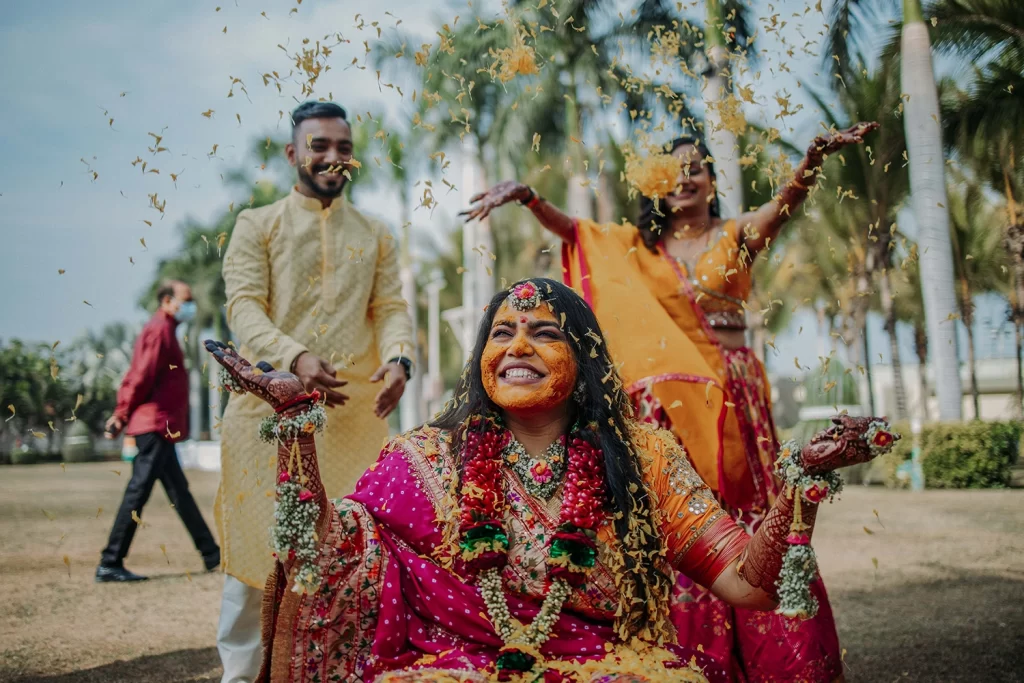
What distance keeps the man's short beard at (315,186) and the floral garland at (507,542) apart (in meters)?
1.78

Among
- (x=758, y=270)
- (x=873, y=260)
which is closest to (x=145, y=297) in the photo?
(x=758, y=270)

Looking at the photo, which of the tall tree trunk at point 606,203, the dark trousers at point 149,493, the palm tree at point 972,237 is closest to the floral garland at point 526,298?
the dark trousers at point 149,493

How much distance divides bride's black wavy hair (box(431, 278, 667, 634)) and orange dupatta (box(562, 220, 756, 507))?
91cm

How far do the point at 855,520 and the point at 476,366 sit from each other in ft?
29.6

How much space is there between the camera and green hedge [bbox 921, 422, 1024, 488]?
14.1 m

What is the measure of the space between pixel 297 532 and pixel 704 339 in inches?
96.2

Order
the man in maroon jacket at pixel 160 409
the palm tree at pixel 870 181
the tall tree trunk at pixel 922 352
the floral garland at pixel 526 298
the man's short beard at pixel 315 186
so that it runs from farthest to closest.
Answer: the tall tree trunk at pixel 922 352 → the palm tree at pixel 870 181 → the man in maroon jacket at pixel 160 409 → the man's short beard at pixel 315 186 → the floral garland at pixel 526 298

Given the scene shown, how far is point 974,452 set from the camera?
1415cm

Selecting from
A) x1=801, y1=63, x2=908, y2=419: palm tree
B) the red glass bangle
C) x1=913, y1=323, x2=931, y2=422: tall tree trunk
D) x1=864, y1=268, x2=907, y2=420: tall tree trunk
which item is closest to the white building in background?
x1=913, y1=323, x2=931, y2=422: tall tree trunk

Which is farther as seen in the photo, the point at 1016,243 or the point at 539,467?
the point at 1016,243

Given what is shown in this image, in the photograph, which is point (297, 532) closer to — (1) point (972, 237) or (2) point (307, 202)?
(2) point (307, 202)

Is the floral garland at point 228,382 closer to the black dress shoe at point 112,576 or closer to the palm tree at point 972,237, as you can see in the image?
the black dress shoe at point 112,576

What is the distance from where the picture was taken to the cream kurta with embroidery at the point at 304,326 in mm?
3807

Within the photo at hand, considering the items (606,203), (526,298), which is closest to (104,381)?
(606,203)
